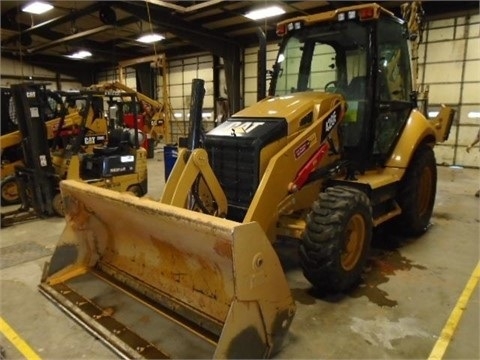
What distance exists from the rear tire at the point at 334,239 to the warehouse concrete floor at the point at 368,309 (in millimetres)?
220

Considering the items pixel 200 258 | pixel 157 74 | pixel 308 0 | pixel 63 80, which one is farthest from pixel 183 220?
pixel 63 80

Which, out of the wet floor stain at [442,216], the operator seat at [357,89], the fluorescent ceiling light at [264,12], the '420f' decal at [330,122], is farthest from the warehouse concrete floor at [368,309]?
the fluorescent ceiling light at [264,12]

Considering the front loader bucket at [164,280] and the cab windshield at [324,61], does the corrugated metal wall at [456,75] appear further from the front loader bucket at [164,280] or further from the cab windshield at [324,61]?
the front loader bucket at [164,280]

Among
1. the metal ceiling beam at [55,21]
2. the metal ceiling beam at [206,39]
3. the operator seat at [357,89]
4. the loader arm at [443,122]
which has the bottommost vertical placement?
the loader arm at [443,122]

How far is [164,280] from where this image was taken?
2.75 m

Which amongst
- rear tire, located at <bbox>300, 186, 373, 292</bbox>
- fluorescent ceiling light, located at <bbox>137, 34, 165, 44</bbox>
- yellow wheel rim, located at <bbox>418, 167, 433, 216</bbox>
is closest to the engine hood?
rear tire, located at <bbox>300, 186, 373, 292</bbox>

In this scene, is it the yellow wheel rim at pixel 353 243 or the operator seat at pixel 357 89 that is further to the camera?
the operator seat at pixel 357 89

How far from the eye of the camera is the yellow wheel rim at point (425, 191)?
4.59 metres

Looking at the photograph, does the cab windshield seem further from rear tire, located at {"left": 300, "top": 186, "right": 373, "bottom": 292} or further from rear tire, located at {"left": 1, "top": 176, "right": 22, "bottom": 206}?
rear tire, located at {"left": 1, "top": 176, "right": 22, "bottom": 206}

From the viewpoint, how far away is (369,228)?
3.22 m

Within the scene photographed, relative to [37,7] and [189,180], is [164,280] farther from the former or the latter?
[37,7]

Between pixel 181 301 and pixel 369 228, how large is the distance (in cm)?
174

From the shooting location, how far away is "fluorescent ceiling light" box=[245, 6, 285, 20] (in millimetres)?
9812

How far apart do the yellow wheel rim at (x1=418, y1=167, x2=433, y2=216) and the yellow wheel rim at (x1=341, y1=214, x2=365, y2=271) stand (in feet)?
5.78
